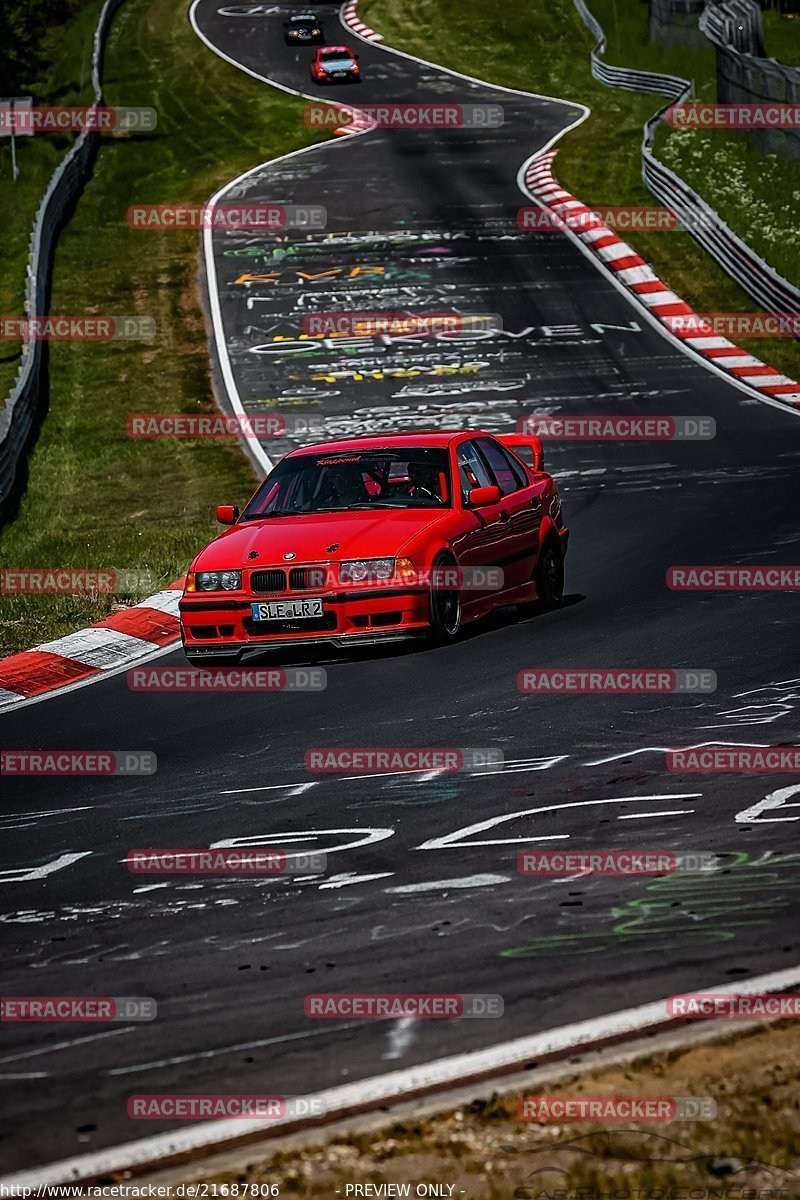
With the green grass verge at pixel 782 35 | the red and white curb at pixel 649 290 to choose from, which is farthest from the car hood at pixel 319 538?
the green grass verge at pixel 782 35

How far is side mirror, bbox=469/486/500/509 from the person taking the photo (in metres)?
11.6

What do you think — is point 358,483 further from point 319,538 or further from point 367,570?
point 367,570

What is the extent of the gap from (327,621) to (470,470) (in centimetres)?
210

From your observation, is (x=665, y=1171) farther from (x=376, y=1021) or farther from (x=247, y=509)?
(x=247, y=509)

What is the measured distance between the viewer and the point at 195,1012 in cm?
483

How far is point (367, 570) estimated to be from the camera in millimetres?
10734

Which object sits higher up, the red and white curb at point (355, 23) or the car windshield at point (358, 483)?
the red and white curb at point (355, 23)

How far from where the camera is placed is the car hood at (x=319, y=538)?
10.8 metres

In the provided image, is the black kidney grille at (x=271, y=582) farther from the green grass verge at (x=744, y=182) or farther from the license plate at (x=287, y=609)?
the green grass verge at (x=744, y=182)

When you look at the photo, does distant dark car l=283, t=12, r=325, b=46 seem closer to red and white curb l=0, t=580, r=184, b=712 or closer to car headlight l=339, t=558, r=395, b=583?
red and white curb l=0, t=580, r=184, b=712

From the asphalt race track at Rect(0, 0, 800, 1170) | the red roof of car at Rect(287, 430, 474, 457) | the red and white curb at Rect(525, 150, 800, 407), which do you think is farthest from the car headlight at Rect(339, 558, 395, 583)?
the red and white curb at Rect(525, 150, 800, 407)

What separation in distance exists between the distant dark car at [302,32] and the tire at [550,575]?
47929 millimetres

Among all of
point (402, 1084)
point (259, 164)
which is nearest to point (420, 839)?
point (402, 1084)

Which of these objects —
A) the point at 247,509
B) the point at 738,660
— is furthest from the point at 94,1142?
the point at 247,509
